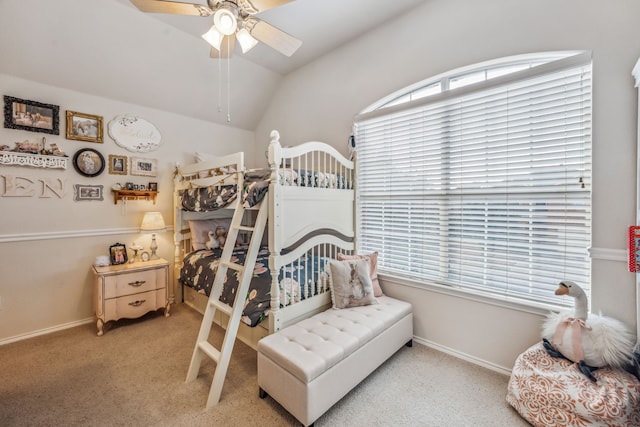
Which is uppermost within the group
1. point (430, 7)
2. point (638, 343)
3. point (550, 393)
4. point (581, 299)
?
point (430, 7)

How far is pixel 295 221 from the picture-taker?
2229 mm

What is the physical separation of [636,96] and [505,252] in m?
1.21

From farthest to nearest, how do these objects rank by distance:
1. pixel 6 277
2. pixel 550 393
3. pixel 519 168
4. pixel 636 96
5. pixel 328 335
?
pixel 6 277 < pixel 519 168 < pixel 328 335 < pixel 636 96 < pixel 550 393

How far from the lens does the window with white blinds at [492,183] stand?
183 centimetres

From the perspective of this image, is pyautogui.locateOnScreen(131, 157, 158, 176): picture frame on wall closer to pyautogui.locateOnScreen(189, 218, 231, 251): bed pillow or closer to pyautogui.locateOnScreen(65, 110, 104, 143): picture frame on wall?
pyautogui.locateOnScreen(65, 110, 104, 143): picture frame on wall

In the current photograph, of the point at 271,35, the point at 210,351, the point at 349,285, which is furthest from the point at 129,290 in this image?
the point at 271,35

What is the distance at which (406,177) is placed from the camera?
263cm

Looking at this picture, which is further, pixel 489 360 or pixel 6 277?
pixel 6 277

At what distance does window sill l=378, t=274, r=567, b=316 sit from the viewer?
75.6 inches

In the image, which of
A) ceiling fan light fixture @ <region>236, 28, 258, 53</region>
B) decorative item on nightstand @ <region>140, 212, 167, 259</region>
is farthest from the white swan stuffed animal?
decorative item on nightstand @ <region>140, 212, 167, 259</region>

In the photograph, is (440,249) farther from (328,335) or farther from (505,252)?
(328,335)

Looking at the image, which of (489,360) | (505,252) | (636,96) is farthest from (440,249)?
(636,96)

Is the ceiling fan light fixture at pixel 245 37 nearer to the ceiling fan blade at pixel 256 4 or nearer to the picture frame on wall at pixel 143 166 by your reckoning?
the ceiling fan blade at pixel 256 4

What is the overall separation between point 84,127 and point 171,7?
212 cm
